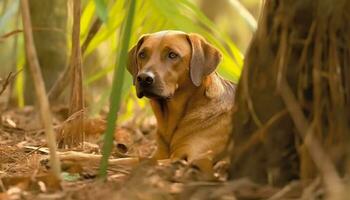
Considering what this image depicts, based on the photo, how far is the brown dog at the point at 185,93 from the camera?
4363 mm

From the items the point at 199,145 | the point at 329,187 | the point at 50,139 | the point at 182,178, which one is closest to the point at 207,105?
the point at 199,145

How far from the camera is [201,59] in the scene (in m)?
4.50

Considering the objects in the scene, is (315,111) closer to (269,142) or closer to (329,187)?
(269,142)

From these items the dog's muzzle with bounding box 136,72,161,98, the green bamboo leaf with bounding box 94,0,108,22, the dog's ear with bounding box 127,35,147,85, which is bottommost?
the dog's muzzle with bounding box 136,72,161,98

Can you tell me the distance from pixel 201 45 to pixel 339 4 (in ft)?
7.27

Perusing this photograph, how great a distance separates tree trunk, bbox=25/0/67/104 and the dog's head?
161 cm

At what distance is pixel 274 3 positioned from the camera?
2.54 metres

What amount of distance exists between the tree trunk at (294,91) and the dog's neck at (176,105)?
1870 mm

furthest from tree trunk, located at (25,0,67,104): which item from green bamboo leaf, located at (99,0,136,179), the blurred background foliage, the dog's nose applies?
green bamboo leaf, located at (99,0,136,179)

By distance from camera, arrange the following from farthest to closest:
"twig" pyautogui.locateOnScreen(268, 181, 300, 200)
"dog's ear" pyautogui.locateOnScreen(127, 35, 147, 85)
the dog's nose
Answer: "dog's ear" pyautogui.locateOnScreen(127, 35, 147, 85) < the dog's nose < "twig" pyautogui.locateOnScreen(268, 181, 300, 200)

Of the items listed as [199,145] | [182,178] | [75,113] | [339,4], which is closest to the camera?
[339,4]

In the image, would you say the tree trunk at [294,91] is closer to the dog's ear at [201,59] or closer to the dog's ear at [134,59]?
the dog's ear at [201,59]

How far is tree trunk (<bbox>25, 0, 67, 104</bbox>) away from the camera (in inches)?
240

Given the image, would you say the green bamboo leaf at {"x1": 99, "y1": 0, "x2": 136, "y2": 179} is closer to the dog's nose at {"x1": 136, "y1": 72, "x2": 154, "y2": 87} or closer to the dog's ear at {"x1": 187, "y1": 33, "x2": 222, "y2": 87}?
the dog's nose at {"x1": 136, "y1": 72, "x2": 154, "y2": 87}
